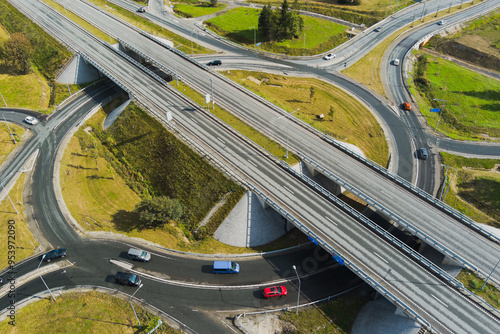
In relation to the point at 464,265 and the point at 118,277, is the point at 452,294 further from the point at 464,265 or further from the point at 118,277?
the point at 118,277

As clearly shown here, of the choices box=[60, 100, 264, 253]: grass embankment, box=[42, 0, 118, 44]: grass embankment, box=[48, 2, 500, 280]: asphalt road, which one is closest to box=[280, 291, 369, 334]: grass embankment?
box=[60, 100, 264, 253]: grass embankment

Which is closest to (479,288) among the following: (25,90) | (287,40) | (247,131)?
(247,131)

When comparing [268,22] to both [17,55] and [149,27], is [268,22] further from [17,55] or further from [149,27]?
[17,55]

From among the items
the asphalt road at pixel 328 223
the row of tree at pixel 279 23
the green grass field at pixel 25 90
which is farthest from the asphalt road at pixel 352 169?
the row of tree at pixel 279 23

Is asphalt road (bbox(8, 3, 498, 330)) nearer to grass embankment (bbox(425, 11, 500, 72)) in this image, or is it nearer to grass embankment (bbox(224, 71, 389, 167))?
grass embankment (bbox(224, 71, 389, 167))

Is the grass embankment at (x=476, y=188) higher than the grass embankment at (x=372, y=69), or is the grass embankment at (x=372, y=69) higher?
the grass embankment at (x=372, y=69)

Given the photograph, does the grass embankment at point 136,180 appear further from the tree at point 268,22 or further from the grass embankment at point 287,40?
the tree at point 268,22

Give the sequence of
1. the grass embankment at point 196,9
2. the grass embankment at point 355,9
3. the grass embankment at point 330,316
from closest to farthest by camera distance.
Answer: the grass embankment at point 330,316 < the grass embankment at point 355,9 < the grass embankment at point 196,9
